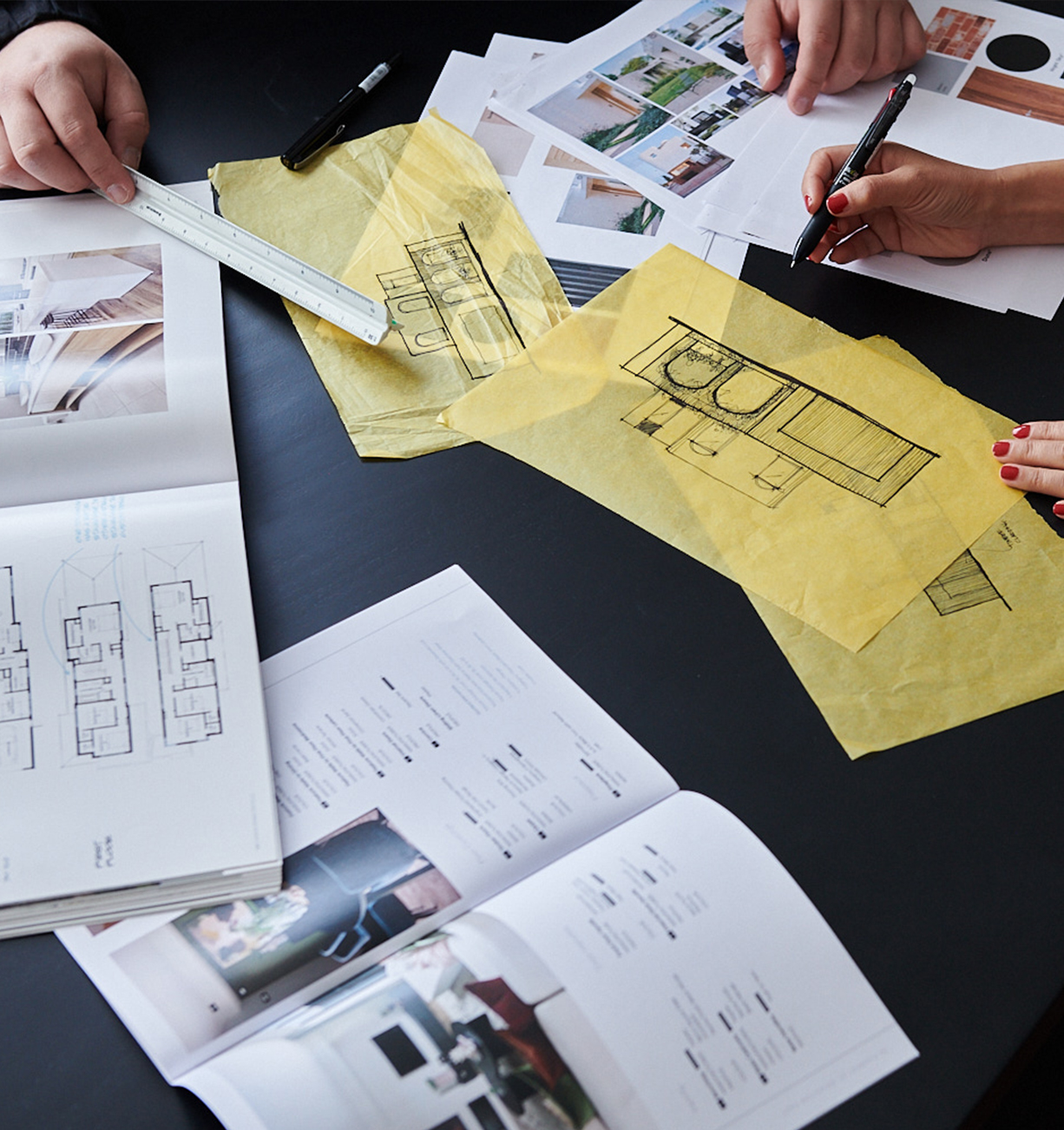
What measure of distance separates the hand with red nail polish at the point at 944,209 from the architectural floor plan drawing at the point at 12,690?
2.12ft

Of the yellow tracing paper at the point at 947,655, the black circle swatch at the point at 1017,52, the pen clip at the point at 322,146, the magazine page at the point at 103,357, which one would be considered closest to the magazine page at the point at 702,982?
the yellow tracing paper at the point at 947,655

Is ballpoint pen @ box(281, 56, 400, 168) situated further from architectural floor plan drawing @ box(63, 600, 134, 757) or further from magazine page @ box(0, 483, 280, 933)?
architectural floor plan drawing @ box(63, 600, 134, 757)

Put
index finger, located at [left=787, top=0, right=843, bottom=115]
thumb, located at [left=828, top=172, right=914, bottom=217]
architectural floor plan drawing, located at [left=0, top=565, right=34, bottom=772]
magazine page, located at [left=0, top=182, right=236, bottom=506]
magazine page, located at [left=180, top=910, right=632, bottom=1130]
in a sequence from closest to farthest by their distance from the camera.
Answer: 1. magazine page, located at [left=180, top=910, right=632, bottom=1130]
2. architectural floor plan drawing, located at [left=0, top=565, right=34, bottom=772]
3. magazine page, located at [left=0, top=182, right=236, bottom=506]
4. thumb, located at [left=828, top=172, right=914, bottom=217]
5. index finger, located at [left=787, top=0, right=843, bottom=115]

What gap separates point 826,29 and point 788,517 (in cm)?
52

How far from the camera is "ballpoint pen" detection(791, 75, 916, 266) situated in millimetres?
818

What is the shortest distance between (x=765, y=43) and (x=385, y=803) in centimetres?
80

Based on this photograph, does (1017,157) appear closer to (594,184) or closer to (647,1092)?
(594,184)

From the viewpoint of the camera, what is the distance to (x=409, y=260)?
0.83m

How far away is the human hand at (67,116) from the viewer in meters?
0.84

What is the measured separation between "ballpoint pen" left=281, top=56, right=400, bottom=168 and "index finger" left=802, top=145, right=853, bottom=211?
1.31ft

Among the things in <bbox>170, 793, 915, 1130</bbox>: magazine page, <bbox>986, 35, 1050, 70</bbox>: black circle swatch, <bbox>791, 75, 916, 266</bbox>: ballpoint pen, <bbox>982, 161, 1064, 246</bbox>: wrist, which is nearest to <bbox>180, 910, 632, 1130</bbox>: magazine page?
<bbox>170, 793, 915, 1130</bbox>: magazine page

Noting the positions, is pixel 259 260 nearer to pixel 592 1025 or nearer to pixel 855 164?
pixel 855 164

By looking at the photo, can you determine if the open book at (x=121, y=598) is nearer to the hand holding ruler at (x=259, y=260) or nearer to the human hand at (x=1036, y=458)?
the hand holding ruler at (x=259, y=260)

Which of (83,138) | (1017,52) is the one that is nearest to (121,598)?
(83,138)
